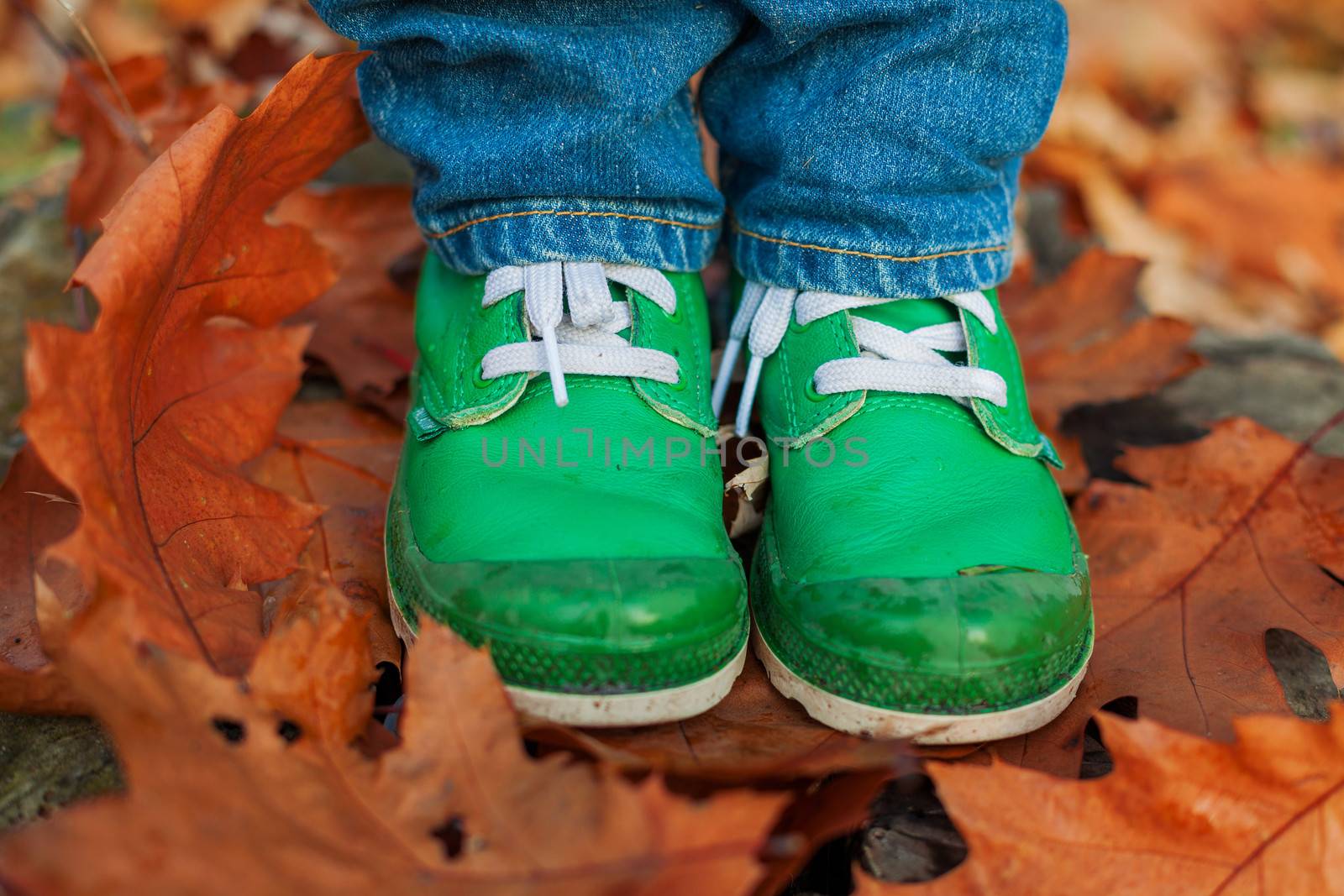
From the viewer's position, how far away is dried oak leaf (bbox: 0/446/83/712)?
3.14ft

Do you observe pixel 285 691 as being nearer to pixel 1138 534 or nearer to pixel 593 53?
pixel 593 53

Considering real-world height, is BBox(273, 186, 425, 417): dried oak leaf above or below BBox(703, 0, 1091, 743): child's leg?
below

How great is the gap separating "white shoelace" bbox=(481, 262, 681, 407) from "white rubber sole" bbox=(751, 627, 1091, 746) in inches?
14.8

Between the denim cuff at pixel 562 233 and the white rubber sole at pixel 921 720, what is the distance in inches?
20.6

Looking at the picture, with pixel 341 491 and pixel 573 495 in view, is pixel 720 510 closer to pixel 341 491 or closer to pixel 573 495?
pixel 573 495

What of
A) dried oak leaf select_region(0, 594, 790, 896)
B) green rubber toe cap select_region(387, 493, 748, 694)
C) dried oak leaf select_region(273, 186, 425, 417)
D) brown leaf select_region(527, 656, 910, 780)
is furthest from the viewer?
dried oak leaf select_region(273, 186, 425, 417)

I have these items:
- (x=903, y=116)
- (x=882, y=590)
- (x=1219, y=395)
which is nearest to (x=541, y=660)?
(x=882, y=590)

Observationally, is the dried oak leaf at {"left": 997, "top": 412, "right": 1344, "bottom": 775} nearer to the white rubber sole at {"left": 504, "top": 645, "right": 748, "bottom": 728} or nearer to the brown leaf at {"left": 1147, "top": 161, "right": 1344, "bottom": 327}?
the white rubber sole at {"left": 504, "top": 645, "right": 748, "bottom": 728}

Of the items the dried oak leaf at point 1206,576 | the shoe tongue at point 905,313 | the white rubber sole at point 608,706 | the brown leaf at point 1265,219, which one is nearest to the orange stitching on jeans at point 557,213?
the shoe tongue at point 905,313

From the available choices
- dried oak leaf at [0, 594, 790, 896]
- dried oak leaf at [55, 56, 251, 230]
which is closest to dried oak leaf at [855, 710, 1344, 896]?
dried oak leaf at [0, 594, 790, 896]

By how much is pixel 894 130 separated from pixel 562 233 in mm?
404

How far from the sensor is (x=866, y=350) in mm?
1223

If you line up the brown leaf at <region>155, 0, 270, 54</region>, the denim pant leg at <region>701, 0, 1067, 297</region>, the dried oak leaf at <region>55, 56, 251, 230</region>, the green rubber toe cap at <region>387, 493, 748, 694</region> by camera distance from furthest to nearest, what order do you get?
the brown leaf at <region>155, 0, 270, 54</region> → the dried oak leaf at <region>55, 56, 251, 230</region> → the denim pant leg at <region>701, 0, 1067, 297</region> → the green rubber toe cap at <region>387, 493, 748, 694</region>

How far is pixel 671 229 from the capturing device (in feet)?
4.12
